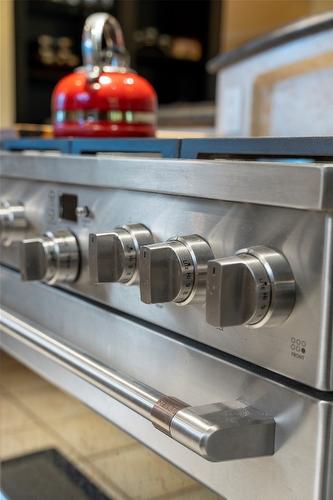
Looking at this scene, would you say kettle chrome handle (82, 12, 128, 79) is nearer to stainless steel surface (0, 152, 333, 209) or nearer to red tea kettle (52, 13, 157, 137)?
red tea kettle (52, 13, 157, 137)

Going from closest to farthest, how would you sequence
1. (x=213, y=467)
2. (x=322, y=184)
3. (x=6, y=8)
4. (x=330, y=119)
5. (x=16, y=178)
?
(x=322, y=184) → (x=213, y=467) → (x=16, y=178) → (x=330, y=119) → (x=6, y=8)

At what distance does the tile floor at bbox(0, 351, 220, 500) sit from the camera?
50 centimetres

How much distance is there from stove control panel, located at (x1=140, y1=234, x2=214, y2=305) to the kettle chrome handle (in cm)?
44

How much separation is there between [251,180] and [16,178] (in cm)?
39

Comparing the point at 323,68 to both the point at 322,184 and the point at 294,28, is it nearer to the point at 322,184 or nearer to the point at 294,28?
the point at 294,28

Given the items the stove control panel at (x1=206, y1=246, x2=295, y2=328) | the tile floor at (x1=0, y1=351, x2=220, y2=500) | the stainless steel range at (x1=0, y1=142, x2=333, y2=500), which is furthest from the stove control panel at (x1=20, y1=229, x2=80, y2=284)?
the stove control panel at (x1=206, y1=246, x2=295, y2=328)

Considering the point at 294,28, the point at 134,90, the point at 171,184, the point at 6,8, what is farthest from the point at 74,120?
the point at 6,8

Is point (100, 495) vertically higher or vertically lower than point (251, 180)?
lower

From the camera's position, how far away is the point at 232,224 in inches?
16.0

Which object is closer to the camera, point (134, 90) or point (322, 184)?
point (322, 184)

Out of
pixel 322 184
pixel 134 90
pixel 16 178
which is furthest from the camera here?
pixel 134 90

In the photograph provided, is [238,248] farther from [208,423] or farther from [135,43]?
[135,43]

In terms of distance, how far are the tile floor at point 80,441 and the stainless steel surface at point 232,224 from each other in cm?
11

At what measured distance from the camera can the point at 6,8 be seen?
8.59 feet
